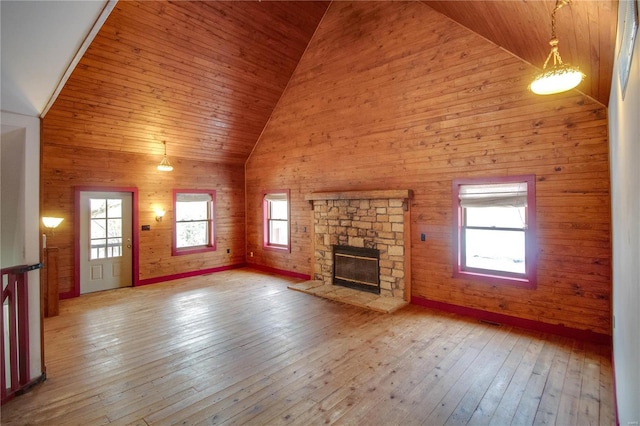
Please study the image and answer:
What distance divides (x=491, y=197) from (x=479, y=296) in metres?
1.48

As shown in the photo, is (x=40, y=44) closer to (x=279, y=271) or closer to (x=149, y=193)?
(x=149, y=193)

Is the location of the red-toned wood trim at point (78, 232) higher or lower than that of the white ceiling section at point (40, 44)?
lower

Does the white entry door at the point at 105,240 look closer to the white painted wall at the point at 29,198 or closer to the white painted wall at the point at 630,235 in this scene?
the white painted wall at the point at 29,198

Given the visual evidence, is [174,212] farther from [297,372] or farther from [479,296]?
[479,296]

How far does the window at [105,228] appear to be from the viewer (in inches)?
251

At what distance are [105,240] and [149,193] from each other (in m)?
1.30

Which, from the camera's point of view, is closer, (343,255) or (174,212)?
(343,255)

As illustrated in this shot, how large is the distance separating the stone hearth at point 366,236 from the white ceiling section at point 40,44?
174 inches

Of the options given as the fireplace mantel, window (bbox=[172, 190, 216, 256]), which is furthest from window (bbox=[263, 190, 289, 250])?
window (bbox=[172, 190, 216, 256])

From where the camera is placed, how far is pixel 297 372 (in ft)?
10.5

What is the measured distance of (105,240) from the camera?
21.3ft

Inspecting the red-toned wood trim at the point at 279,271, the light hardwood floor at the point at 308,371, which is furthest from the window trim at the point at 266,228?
the light hardwood floor at the point at 308,371

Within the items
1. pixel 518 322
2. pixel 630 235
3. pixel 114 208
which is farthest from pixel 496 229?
pixel 114 208

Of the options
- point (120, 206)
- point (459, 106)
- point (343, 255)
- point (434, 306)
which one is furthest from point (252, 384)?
point (120, 206)
